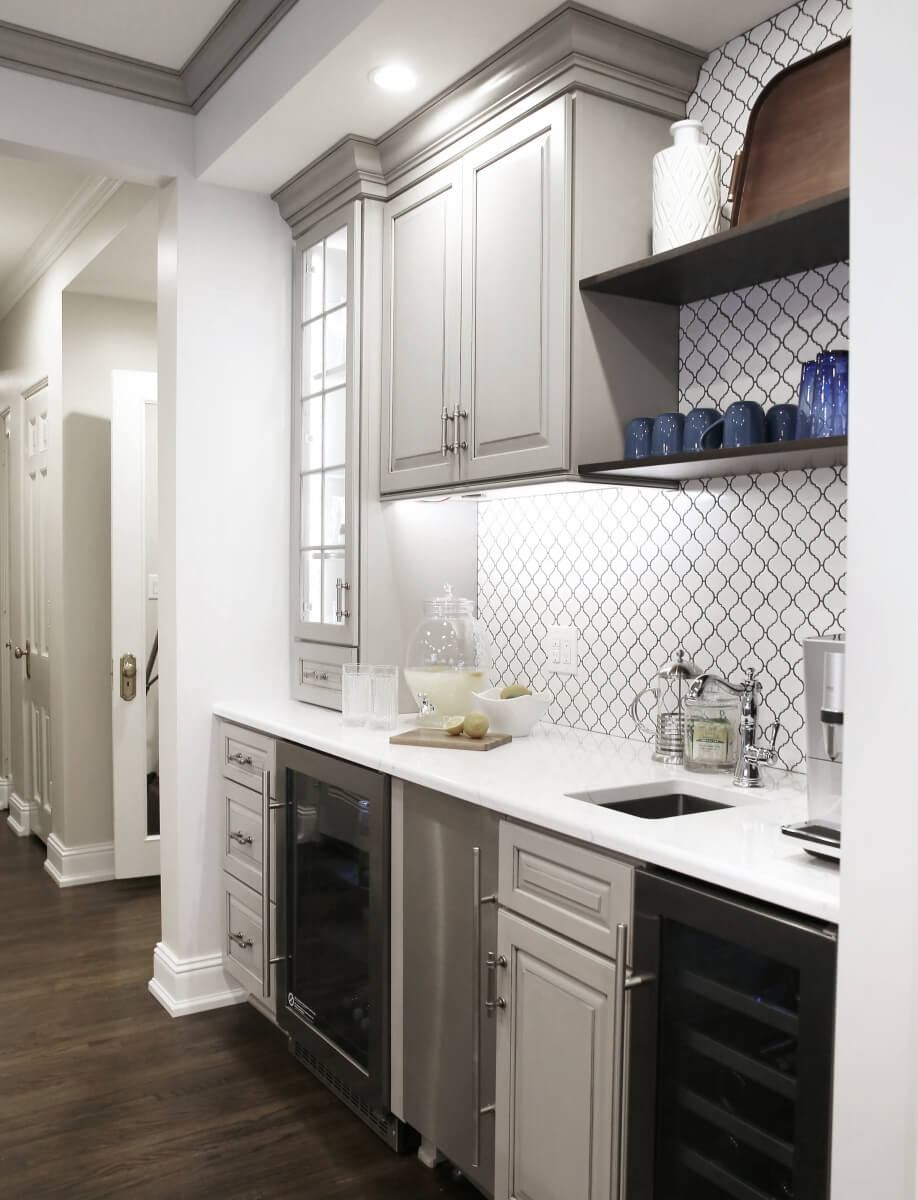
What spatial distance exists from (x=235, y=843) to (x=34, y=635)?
103 inches

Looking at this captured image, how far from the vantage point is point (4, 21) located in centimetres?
280

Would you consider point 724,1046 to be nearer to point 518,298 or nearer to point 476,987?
point 476,987

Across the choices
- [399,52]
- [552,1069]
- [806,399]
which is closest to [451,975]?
[552,1069]

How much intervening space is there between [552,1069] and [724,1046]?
0.40 m

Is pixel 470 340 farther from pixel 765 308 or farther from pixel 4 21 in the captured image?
pixel 4 21

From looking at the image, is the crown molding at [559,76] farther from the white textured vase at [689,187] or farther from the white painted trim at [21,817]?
the white painted trim at [21,817]

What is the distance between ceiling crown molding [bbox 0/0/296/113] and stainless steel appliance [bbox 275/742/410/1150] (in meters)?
1.91

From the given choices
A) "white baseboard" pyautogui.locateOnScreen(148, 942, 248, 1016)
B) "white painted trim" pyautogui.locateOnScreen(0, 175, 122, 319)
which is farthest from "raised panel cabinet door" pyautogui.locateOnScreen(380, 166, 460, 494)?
"white baseboard" pyautogui.locateOnScreen(148, 942, 248, 1016)

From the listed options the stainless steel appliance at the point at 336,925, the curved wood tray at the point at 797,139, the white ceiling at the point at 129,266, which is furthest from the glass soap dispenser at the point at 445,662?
the white ceiling at the point at 129,266

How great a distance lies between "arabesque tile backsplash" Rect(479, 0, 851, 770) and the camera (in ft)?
6.83

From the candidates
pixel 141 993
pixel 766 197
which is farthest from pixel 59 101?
pixel 141 993

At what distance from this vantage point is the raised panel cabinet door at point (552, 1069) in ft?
5.42

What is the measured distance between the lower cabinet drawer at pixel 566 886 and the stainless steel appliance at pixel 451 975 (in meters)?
0.07

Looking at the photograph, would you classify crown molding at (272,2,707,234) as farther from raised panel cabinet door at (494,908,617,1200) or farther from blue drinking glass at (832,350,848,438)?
raised panel cabinet door at (494,908,617,1200)
